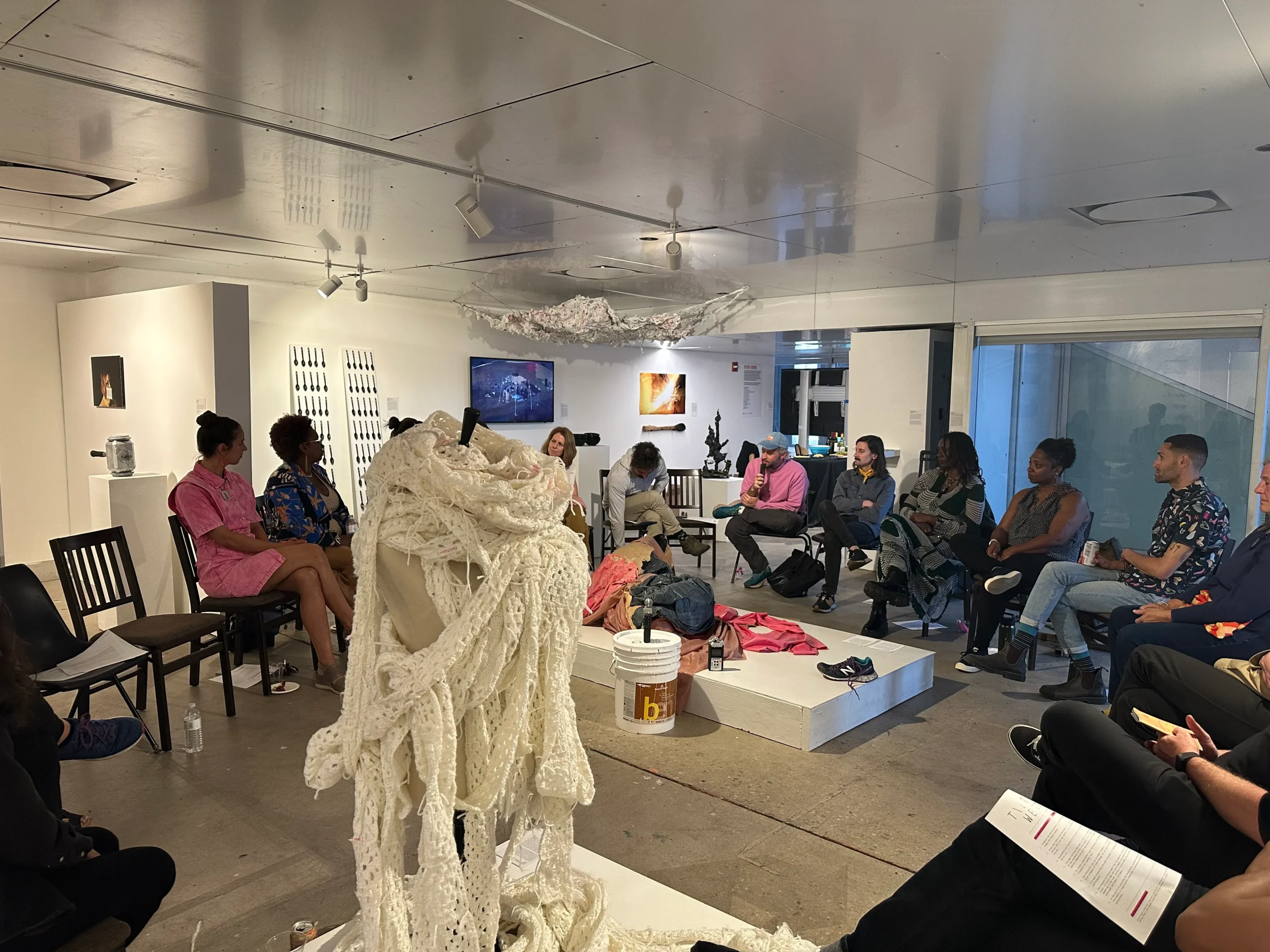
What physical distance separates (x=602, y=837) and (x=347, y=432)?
245 inches

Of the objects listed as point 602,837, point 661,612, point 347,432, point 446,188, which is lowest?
point 602,837

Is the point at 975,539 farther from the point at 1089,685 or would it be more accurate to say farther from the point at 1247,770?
the point at 1247,770

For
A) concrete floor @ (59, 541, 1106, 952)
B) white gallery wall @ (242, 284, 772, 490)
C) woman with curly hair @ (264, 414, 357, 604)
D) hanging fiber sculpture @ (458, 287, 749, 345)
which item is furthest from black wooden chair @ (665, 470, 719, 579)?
concrete floor @ (59, 541, 1106, 952)

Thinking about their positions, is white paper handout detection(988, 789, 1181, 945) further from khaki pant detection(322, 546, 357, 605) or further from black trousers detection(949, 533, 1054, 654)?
khaki pant detection(322, 546, 357, 605)

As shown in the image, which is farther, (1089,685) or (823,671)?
(1089,685)

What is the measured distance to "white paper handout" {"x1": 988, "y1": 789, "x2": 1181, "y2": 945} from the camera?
1742 millimetres

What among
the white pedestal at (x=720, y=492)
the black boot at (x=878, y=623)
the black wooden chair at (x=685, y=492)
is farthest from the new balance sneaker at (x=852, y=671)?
the white pedestal at (x=720, y=492)

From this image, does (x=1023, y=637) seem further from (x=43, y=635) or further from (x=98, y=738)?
(x=43, y=635)

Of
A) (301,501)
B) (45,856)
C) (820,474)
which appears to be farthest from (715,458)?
(45,856)

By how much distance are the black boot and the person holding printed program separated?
1714mm

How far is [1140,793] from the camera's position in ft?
7.61

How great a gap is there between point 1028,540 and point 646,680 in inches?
110

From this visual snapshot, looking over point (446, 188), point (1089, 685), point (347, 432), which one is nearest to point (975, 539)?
point (1089, 685)

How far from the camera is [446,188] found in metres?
4.23
